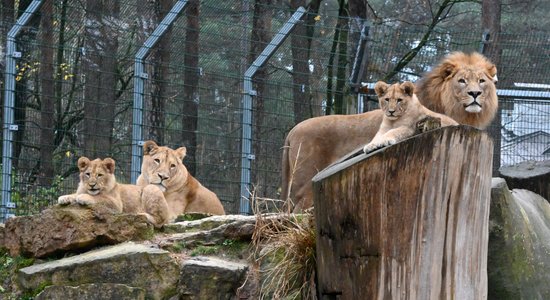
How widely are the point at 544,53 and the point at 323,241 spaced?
7.16 meters

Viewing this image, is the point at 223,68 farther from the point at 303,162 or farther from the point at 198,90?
the point at 303,162

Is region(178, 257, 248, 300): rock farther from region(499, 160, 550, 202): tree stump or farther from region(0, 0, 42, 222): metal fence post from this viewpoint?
region(0, 0, 42, 222): metal fence post

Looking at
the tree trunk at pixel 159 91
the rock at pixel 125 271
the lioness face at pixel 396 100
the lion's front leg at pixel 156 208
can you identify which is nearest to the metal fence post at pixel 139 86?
the tree trunk at pixel 159 91

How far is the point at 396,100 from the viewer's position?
6234mm

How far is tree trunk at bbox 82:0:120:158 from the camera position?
1020 cm

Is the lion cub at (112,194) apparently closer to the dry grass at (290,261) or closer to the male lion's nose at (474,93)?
the dry grass at (290,261)

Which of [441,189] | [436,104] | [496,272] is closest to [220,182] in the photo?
[436,104]

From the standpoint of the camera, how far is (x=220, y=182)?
10.2 meters

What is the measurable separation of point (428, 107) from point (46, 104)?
4529 millimetres

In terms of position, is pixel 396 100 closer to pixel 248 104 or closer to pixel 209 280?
pixel 209 280

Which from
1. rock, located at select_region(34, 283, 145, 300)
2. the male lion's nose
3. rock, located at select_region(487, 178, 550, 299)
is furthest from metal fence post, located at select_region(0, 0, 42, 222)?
rock, located at select_region(487, 178, 550, 299)

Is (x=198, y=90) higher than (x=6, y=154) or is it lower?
higher

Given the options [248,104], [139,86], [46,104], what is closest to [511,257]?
[248,104]

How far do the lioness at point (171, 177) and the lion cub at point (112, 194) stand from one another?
0.89 meters
